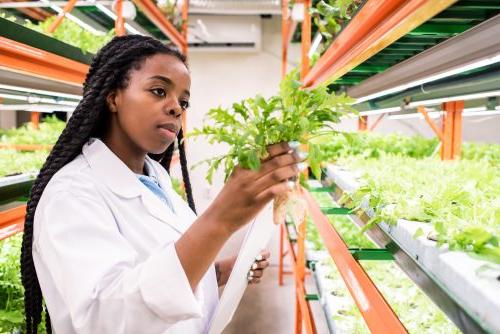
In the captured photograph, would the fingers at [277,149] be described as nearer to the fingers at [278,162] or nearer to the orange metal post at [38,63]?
the fingers at [278,162]

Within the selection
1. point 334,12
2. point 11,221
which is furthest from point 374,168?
point 11,221

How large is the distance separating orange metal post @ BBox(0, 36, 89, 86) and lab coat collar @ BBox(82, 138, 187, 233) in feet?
2.03

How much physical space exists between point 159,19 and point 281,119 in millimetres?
3445

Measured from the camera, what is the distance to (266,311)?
4730mm

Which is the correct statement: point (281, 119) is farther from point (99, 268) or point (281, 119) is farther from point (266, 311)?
point (266, 311)

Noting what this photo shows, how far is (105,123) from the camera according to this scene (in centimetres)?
142

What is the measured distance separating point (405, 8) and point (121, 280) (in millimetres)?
937

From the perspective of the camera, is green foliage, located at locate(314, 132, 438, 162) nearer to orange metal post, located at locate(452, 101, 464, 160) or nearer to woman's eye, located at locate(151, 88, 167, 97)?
orange metal post, located at locate(452, 101, 464, 160)

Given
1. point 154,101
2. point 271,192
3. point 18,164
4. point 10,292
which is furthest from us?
point 18,164

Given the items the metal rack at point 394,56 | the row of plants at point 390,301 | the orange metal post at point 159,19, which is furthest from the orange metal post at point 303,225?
the orange metal post at point 159,19

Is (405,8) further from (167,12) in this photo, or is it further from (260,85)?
(260,85)

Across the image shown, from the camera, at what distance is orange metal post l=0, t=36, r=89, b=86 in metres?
1.59

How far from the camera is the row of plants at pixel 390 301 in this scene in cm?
150

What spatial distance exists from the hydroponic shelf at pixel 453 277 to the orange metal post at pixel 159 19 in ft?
9.98
